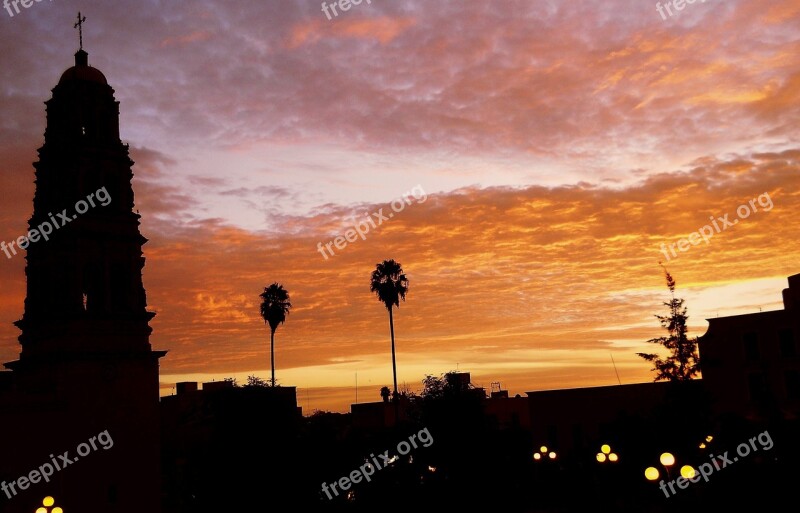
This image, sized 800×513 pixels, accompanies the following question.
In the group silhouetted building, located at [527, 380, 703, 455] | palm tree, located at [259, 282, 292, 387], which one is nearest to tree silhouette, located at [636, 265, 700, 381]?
silhouetted building, located at [527, 380, 703, 455]

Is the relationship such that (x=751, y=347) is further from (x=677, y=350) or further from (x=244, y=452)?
(x=244, y=452)

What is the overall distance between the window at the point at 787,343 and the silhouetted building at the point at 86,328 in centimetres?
4045

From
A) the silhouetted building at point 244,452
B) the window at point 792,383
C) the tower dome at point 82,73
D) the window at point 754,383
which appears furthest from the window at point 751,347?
the tower dome at point 82,73

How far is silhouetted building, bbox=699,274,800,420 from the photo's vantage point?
166 ft

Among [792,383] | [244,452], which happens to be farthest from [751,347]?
[244,452]

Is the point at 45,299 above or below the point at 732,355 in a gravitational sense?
above

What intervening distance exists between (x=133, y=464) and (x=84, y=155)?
605 inches

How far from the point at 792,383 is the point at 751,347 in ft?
11.9

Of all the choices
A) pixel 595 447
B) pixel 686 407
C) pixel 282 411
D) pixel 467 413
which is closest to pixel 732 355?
pixel 686 407

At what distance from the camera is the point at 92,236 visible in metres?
36.9

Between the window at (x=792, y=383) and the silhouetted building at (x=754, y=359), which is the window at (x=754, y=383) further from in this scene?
the window at (x=792, y=383)

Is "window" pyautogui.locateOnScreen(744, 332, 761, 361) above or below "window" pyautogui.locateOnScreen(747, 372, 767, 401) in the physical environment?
above

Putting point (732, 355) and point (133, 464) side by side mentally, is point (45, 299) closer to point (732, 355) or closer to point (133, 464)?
point (133, 464)

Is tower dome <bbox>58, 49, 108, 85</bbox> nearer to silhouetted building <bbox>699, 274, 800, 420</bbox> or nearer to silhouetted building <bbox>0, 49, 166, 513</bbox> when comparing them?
silhouetted building <bbox>0, 49, 166, 513</bbox>
